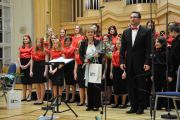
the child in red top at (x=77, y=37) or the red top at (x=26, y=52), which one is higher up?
the child in red top at (x=77, y=37)

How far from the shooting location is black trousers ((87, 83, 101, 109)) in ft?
23.6

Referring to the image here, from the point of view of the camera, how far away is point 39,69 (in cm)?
869

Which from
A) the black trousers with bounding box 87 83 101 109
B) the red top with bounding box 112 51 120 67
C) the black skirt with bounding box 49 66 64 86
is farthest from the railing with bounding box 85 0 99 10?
the black trousers with bounding box 87 83 101 109

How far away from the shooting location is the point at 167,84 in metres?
6.70

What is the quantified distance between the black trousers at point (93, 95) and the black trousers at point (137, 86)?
74 cm

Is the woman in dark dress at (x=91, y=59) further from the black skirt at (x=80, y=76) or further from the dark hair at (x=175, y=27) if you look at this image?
the dark hair at (x=175, y=27)

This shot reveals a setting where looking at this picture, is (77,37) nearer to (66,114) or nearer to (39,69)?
(39,69)

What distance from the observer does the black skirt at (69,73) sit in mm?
8516

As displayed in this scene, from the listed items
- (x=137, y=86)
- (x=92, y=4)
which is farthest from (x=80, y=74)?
(x=92, y=4)

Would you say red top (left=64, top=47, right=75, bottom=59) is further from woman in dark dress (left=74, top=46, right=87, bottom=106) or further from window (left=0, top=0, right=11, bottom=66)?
window (left=0, top=0, right=11, bottom=66)

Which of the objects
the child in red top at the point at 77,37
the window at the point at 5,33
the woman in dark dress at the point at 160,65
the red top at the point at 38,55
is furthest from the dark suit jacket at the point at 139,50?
the window at the point at 5,33

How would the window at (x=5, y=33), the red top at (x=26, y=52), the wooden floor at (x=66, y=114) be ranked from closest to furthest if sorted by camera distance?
the wooden floor at (x=66, y=114) → the red top at (x=26, y=52) → the window at (x=5, y=33)

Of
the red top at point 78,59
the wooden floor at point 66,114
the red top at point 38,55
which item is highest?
the red top at point 38,55

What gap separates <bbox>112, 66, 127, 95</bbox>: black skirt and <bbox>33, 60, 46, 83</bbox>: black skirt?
1.75m
